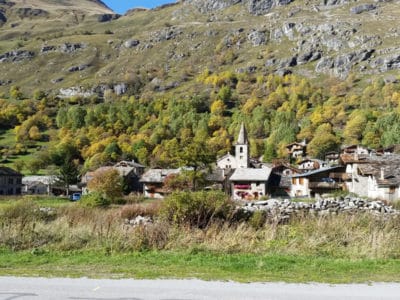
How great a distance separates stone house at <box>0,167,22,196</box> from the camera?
9795 centimetres

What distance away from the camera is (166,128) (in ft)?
583

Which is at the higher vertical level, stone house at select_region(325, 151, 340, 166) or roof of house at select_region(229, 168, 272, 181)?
stone house at select_region(325, 151, 340, 166)

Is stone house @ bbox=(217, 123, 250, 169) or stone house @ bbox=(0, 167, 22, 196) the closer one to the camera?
stone house @ bbox=(0, 167, 22, 196)

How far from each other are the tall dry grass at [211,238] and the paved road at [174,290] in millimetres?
4321

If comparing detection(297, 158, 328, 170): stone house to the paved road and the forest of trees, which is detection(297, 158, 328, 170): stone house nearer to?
the forest of trees

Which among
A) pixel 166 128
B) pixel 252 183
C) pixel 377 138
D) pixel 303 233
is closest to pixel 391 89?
pixel 377 138

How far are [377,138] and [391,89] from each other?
69.4 m

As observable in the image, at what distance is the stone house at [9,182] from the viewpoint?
97.9 m

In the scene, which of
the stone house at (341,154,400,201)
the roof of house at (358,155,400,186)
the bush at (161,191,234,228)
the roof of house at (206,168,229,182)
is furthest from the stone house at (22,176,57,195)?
the bush at (161,191,234,228)

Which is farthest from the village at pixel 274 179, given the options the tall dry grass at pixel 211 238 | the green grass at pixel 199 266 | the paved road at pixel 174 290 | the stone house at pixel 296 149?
the paved road at pixel 174 290

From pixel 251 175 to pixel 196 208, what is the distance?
61.1 metres

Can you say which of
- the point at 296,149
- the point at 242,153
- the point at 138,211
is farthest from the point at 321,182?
the point at 296,149

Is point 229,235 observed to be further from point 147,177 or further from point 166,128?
point 166,128

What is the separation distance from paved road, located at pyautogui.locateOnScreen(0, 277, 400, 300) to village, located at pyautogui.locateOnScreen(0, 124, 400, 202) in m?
33.0
